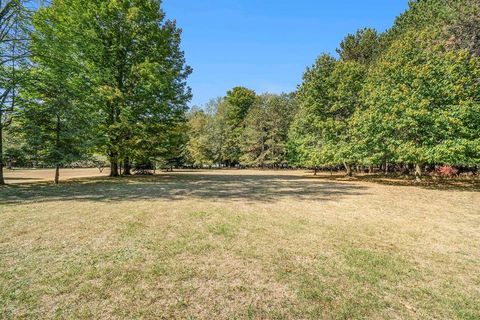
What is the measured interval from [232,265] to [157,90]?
1892cm

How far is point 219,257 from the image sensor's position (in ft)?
16.7

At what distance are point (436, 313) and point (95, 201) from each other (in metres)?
10.6

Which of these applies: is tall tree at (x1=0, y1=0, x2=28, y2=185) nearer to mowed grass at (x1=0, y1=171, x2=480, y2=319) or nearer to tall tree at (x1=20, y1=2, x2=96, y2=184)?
tall tree at (x1=20, y1=2, x2=96, y2=184)

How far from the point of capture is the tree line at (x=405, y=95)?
55.0 ft

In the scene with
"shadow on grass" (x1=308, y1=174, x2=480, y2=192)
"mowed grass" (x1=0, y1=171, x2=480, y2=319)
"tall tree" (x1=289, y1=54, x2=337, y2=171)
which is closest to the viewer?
"mowed grass" (x1=0, y1=171, x2=480, y2=319)

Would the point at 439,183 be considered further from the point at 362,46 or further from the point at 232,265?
the point at 232,265

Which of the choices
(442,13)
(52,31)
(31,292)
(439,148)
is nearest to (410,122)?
(439,148)

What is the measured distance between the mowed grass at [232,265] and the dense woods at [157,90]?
9085mm

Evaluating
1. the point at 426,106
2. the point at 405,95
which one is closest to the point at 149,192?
the point at 405,95

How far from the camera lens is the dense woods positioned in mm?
15336

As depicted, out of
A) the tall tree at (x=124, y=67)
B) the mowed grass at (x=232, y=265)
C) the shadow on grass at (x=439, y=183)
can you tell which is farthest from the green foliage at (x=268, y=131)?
the mowed grass at (x=232, y=265)

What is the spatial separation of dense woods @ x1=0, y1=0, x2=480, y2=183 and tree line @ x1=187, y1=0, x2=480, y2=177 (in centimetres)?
9

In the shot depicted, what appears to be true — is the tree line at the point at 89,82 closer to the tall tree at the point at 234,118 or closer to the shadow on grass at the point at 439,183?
the shadow on grass at the point at 439,183

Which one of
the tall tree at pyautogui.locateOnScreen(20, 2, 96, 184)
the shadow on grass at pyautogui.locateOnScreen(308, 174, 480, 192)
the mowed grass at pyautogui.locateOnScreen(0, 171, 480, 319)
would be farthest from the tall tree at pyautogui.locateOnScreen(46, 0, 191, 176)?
the shadow on grass at pyautogui.locateOnScreen(308, 174, 480, 192)
